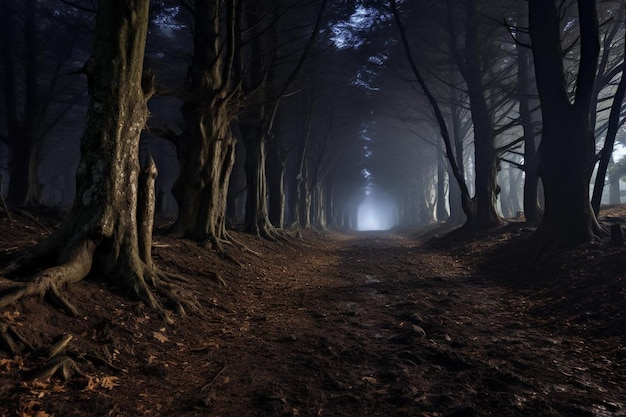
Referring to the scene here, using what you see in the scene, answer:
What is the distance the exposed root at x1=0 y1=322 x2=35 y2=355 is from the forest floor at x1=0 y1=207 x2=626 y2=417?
0.22 feet

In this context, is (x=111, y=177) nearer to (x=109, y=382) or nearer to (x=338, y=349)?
(x=109, y=382)

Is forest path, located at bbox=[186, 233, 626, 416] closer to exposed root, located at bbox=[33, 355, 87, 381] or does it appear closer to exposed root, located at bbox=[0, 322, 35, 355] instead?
exposed root, located at bbox=[33, 355, 87, 381]

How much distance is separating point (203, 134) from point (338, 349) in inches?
270

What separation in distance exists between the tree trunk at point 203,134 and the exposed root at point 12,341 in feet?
20.3

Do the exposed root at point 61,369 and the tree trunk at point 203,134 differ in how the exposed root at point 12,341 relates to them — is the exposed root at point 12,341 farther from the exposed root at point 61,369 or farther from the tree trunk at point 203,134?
the tree trunk at point 203,134

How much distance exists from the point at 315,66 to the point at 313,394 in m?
17.6

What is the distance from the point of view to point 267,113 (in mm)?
15758

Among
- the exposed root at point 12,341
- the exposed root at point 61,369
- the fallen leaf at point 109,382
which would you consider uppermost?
the exposed root at point 12,341

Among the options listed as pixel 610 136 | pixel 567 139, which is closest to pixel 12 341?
pixel 567 139

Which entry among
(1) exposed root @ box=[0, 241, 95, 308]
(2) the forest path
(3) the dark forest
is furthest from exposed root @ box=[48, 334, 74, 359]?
(2) the forest path

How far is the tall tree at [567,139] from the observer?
9016 millimetres

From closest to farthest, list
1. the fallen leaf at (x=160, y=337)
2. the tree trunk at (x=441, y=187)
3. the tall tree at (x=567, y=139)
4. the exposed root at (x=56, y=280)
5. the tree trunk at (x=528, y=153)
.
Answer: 1. the exposed root at (x=56, y=280)
2. the fallen leaf at (x=160, y=337)
3. the tall tree at (x=567, y=139)
4. the tree trunk at (x=528, y=153)
5. the tree trunk at (x=441, y=187)

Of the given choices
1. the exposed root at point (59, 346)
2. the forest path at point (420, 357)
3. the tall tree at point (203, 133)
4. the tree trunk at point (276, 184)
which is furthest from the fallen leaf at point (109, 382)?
the tree trunk at point (276, 184)

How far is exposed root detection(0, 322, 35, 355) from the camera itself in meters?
3.38
